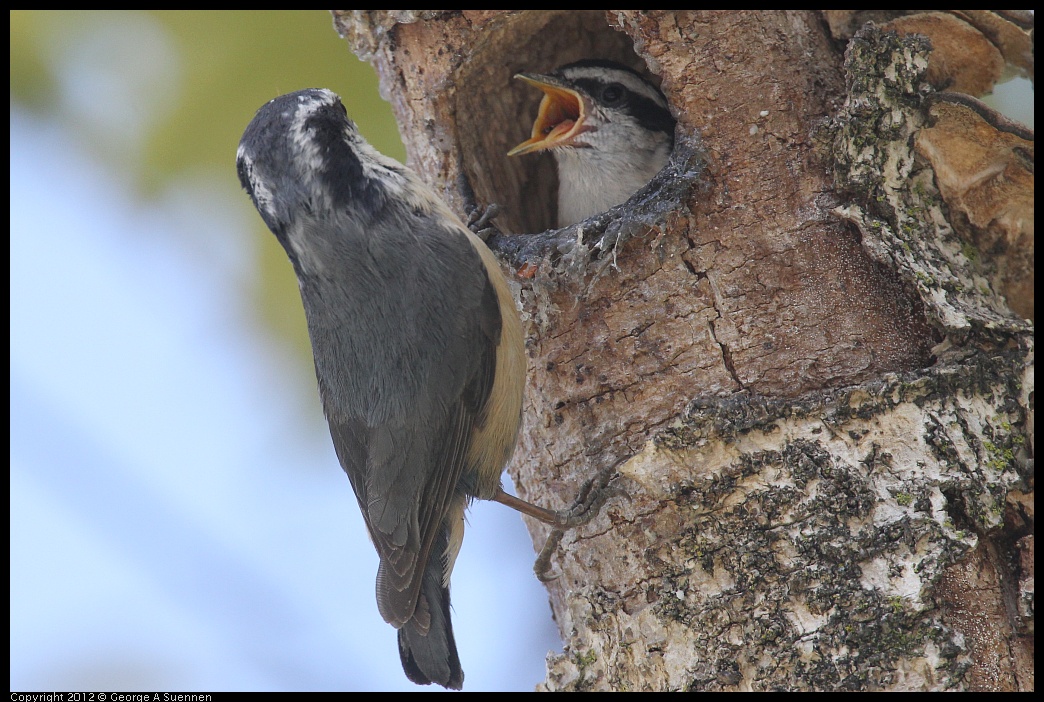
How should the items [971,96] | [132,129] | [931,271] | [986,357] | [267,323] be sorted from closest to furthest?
1. [986,357]
2. [931,271]
3. [971,96]
4. [132,129]
5. [267,323]

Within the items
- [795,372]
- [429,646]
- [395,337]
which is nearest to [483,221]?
[395,337]

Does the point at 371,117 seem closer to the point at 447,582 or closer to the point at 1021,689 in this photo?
the point at 447,582

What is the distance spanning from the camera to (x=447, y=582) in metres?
2.74

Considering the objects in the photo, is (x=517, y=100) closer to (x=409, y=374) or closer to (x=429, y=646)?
(x=409, y=374)

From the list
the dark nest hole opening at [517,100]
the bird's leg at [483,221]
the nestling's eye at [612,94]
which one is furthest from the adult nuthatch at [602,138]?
the bird's leg at [483,221]

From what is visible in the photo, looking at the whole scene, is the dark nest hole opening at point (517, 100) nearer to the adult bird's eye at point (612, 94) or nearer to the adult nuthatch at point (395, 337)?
the adult bird's eye at point (612, 94)

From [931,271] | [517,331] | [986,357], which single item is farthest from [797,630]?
[517,331]

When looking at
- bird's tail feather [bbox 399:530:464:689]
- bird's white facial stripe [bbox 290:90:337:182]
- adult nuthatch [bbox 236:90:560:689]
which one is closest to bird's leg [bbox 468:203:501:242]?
adult nuthatch [bbox 236:90:560:689]

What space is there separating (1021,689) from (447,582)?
1.50m

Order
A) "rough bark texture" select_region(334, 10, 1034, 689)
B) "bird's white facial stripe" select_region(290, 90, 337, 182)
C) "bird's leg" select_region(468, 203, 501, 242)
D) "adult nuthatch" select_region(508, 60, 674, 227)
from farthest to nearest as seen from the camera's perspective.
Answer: "adult nuthatch" select_region(508, 60, 674, 227)
"bird's leg" select_region(468, 203, 501, 242)
"bird's white facial stripe" select_region(290, 90, 337, 182)
"rough bark texture" select_region(334, 10, 1034, 689)

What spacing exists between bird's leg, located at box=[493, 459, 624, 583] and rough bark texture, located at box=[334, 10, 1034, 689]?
0.04 metres

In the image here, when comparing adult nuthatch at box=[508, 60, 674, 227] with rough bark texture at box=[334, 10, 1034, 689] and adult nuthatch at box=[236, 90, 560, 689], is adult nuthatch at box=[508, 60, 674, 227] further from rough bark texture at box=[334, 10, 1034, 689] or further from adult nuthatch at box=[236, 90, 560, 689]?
adult nuthatch at box=[236, 90, 560, 689]

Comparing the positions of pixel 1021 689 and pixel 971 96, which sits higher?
pixel 971 96

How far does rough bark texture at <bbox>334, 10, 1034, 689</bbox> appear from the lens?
6.21ft
